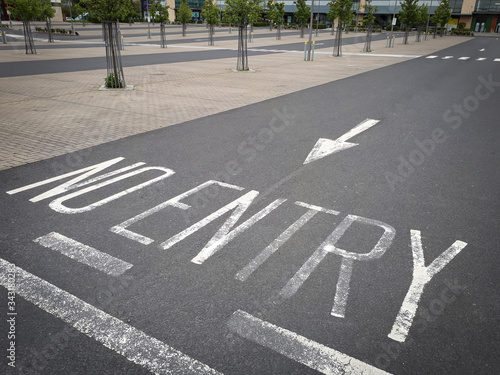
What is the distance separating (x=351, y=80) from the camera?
677 inches

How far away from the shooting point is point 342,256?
4.23m

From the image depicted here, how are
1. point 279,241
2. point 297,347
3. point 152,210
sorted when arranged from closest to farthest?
point 297,347 → point 279,241 → point 152,210

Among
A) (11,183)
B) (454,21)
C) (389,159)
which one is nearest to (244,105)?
(389,159)

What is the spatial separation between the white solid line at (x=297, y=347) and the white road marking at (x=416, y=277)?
1.64 feet

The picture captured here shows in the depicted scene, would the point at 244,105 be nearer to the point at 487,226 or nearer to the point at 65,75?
the point at 487,226

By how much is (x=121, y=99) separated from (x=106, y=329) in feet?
34.0

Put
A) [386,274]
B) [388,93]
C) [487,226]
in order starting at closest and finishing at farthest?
[386,274], [487,226], [388,93]

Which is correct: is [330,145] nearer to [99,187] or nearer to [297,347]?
[99,187]

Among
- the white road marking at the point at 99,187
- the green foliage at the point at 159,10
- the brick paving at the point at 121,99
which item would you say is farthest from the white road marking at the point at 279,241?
the green foliage at the point at 159,10

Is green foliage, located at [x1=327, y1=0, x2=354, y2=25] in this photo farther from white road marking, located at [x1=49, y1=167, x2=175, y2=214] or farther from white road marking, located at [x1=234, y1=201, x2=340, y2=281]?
white road marking, located at [x1=234, y1=201, x2=340, y2=281]

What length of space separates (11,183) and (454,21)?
84.7 metres

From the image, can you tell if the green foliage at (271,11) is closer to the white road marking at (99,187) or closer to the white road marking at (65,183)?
the white road marking at (65,183)

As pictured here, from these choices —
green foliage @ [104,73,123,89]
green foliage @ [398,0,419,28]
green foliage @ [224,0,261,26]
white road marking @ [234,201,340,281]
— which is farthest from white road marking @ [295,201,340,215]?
green foliage @ [398,0,419,28]

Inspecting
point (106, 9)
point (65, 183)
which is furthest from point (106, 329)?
point (106, 9)
